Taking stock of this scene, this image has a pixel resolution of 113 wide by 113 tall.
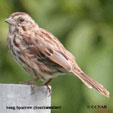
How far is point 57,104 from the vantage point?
577cm

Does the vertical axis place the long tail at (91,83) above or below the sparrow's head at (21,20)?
below

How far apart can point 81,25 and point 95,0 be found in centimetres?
49

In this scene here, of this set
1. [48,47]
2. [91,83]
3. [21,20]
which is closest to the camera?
[91,83]

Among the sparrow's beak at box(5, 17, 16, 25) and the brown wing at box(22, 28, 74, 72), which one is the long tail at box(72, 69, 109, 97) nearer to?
the brown wing at box(22, 28, 74, 72)

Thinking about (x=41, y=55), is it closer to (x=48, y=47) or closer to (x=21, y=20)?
(x=48, y=47)

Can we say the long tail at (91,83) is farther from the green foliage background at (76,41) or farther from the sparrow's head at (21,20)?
the sparrow's head at (21,20)

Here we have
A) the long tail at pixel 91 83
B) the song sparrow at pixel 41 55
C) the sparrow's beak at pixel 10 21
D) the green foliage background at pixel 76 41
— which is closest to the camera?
the long tail at pixel 91 83

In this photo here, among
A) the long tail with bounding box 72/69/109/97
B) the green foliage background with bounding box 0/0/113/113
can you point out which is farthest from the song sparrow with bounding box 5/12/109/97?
the green foliage background with bounding box 0/0/113/113

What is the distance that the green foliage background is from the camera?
5.40 metres

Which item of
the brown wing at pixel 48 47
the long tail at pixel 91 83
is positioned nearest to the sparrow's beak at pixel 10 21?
the brown wing at pixel 48 47

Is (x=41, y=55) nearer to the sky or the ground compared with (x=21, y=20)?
nearer to the ground

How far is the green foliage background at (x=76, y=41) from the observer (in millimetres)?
5398

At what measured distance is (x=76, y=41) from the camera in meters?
5.55

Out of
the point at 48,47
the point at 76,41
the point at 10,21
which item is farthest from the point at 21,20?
the point at 76,41
